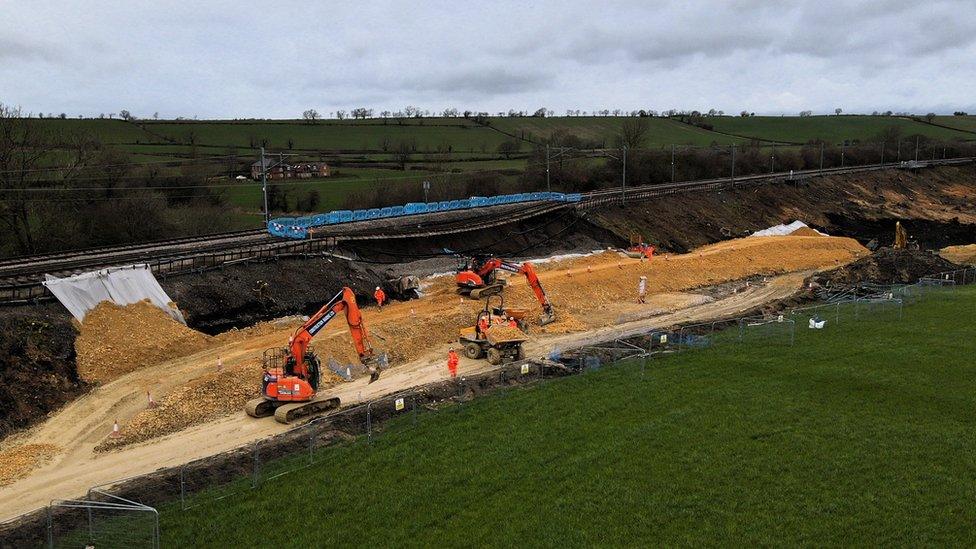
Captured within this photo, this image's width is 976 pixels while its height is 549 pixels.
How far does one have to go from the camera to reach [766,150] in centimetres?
14588

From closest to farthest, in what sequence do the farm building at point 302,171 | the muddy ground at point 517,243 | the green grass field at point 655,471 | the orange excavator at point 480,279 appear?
the green grass field at point 655,471 < the muddy ground at point 517,243 < the orange excavator at point 480,279 < the farm building at point 302,171

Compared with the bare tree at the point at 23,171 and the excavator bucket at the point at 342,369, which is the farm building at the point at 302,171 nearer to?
the bare tree at the point at 23,171

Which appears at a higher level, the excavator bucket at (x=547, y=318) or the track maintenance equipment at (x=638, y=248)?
the track maintenance equipment at (x=638, y=248)

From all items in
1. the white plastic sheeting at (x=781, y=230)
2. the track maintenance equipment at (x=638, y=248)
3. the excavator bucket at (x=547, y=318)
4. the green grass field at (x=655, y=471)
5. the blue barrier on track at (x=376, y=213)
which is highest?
the blue barrier on track at (x=376, y=213)

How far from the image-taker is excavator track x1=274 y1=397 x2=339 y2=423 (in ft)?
84.2

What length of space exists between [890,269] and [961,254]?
19.8 m

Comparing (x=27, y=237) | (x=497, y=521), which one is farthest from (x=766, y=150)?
(x=497, y=521)

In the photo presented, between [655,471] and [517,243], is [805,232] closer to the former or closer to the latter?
[517,243]

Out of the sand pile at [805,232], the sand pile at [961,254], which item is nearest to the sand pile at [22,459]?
the sand pile at [961,254]

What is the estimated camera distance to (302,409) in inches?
1028

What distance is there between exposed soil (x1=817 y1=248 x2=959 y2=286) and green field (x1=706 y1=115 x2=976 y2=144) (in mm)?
129234

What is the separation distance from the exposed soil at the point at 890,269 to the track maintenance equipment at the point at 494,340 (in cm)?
A: 3077

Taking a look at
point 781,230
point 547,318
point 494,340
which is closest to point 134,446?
point 494,340

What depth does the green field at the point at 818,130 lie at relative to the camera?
18075cm
